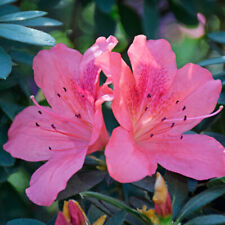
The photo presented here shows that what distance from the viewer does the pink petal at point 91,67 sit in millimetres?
1052

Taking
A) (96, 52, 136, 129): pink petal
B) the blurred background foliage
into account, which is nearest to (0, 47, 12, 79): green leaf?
the blurred background foliage

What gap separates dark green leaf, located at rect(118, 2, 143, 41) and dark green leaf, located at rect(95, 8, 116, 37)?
0.08 m

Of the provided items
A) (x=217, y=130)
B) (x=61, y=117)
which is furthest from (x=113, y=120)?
(x=61, y=117)

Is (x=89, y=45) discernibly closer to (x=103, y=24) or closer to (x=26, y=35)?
(x=103, y=24)

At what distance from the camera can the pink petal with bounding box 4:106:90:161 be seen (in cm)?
110

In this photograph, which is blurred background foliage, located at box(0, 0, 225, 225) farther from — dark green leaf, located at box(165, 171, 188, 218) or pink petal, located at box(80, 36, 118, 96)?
pink petal, located at box(80, 36, 118, 96)

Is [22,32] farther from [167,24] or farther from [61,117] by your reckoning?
[167,24]

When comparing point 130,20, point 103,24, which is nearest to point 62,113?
point 103,24

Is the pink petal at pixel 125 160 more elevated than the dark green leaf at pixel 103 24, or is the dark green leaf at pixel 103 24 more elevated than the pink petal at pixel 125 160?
the pink petal at pixel 125 160

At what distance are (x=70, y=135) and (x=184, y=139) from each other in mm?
291

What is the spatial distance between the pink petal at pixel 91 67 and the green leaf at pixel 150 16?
88 centimetres

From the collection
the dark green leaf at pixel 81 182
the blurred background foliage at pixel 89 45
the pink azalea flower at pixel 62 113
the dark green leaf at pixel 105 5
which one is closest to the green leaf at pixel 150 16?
the blurred background foliage at pixel 89 45

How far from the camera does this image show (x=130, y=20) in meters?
2.10

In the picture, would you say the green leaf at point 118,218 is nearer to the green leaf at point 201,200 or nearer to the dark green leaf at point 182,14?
the green leaf at point 201,200
